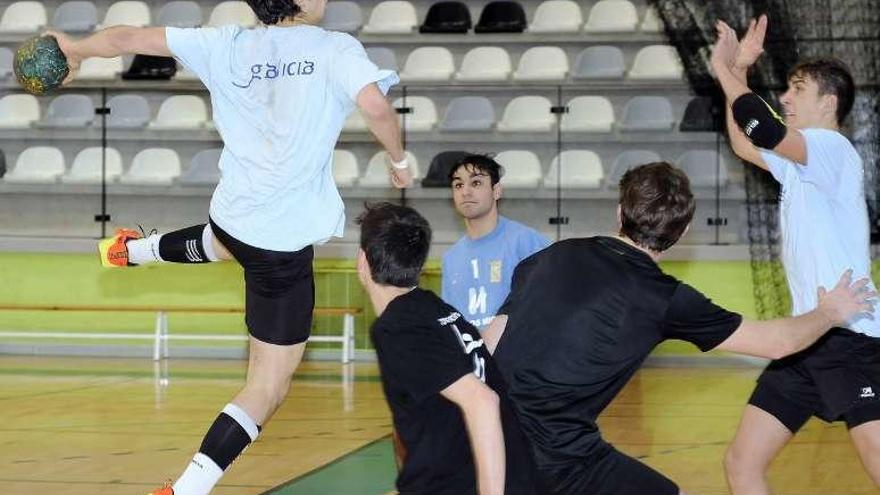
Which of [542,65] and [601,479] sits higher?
[542,65]

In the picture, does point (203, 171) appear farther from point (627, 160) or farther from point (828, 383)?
point (828, 383)

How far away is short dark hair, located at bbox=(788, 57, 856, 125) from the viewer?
4.53 m

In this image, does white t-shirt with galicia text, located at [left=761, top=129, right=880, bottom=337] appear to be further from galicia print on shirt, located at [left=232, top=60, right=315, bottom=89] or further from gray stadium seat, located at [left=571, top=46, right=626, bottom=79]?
gray stadium seat, located at [left=571, top=46, right=626, bottom=79]

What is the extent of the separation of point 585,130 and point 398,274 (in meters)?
9.72

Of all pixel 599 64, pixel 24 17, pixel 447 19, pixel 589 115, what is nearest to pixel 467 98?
pixel 447 19

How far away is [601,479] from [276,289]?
148 centimetres

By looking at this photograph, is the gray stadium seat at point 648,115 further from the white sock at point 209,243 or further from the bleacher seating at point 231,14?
the white sock at point 209,243

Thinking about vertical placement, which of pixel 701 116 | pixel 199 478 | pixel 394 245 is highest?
pixel 701 116

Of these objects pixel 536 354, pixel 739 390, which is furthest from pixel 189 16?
pixel 536 354

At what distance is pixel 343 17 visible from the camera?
14.2 meters

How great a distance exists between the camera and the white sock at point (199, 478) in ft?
14.9

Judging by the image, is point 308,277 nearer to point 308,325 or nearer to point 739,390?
point 308,325

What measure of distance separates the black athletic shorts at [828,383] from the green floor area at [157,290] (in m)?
7.36

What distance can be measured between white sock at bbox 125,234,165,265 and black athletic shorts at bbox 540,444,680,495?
210 centimetres
